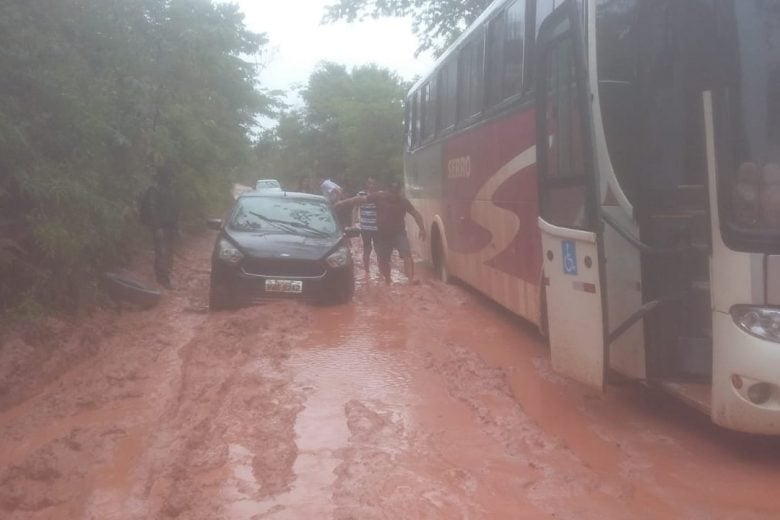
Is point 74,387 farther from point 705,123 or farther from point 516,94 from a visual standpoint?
point 705,123

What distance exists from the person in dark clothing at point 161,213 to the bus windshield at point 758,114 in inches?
409

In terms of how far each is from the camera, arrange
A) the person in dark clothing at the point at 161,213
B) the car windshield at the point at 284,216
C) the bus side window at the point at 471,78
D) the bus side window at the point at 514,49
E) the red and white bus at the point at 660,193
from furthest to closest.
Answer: the person in dark clothing at the point at 161,213, the car windshield at the point at 284,216, the bus side window at the point at 471,78, the bus side window at the point at 514,49, the red and white bus at the point at 660,193

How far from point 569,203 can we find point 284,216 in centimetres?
706

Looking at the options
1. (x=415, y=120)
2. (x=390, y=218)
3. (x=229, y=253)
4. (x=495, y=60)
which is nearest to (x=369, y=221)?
(x=390, y=218)

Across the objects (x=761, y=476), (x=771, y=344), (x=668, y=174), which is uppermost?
(x=668, y=174)

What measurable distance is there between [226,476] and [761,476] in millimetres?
3277

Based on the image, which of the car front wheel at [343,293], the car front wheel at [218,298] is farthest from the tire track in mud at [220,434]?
the car front wheel at [343,293]

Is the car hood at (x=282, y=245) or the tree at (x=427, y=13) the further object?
the tree at (x=427, y=13)

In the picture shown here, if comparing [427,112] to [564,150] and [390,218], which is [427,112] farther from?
[564,150]

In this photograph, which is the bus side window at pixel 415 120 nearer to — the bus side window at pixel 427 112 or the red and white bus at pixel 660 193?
the bus side window at pixel 427 112

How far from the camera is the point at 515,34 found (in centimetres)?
994

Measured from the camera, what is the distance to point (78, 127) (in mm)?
10719

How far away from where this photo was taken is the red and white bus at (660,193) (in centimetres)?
541

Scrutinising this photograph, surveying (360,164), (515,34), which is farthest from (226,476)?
(360,164)
